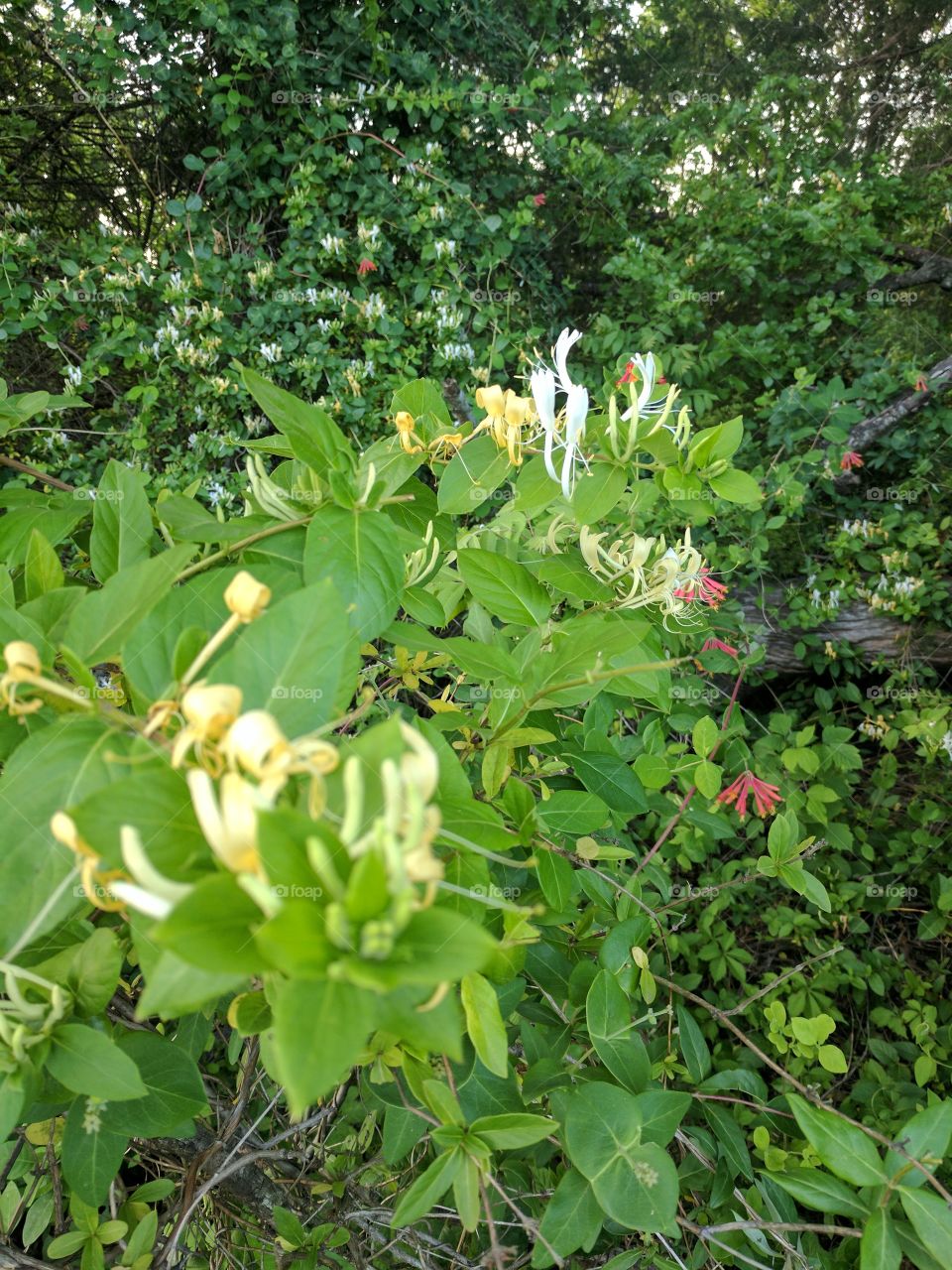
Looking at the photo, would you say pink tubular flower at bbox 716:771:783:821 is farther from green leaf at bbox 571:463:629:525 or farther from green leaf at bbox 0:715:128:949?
green leaf at bbox 0:715:128:949

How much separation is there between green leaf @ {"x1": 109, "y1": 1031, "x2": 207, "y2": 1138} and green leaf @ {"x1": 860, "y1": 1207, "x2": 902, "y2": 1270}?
22.6 inches

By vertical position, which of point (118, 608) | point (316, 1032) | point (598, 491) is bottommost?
point (316, 1032)

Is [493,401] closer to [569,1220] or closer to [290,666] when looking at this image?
[290,666]

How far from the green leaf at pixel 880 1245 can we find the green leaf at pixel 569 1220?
0.23m

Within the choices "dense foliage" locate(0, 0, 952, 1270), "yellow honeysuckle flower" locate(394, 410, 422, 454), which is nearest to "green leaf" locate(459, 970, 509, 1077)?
"dense foliage" locate(0, 0, 952, 1270)

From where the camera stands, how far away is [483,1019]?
1.80 feet

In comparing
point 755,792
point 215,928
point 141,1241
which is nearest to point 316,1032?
point 215,928

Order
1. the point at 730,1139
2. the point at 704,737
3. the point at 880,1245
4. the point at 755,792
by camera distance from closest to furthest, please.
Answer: the point at 880,1245, the point at 730,1139, the point at 704,737, the point at 755,792

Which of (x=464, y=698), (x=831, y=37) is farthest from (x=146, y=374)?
(x=831, y=37)

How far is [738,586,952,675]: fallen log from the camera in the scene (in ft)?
8.49

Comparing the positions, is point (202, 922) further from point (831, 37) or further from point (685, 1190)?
point (831, 37)

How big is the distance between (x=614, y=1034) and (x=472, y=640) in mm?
413

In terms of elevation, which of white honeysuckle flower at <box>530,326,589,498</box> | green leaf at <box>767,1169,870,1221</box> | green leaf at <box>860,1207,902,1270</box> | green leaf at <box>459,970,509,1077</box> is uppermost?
white honeysuckle flower at <box>530,326,589,498</box>

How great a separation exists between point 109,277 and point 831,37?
12.6 feet
